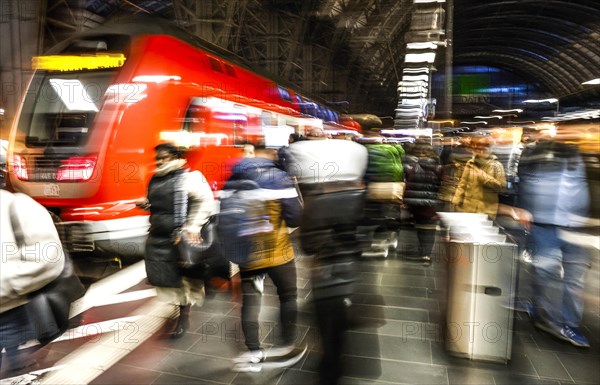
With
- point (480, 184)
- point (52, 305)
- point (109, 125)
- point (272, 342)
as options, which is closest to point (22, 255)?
point (52, 305)

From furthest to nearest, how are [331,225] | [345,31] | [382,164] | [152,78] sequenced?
1. [345,31]
2. [382,164]
3. [152,78]
4. [331,225]

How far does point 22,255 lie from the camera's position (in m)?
2.12

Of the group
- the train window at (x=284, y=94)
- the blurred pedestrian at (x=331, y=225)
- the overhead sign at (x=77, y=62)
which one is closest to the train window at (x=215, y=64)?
the overhead sign at (x=77, y=62)

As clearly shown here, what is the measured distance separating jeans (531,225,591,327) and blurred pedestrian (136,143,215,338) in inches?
116

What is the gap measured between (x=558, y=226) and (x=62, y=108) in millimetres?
5806

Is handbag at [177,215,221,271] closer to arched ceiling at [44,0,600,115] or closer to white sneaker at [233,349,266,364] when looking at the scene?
white sneaker at [233,349,266,364]

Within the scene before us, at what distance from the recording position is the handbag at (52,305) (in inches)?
89.9

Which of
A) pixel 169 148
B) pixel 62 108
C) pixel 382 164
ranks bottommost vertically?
pixel 382 164

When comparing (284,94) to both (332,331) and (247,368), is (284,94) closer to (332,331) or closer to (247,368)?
(247,368)

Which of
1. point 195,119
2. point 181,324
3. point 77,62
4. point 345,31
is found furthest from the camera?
point 345,31

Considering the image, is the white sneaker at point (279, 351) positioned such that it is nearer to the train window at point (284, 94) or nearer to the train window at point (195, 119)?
the train window at point (195, 119)

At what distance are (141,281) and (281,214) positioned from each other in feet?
10.3

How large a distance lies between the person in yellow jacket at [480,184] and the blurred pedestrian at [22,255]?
420cm

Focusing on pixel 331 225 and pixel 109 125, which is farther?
pixel 109 125
